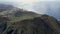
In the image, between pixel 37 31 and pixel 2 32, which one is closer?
pixel 37 31

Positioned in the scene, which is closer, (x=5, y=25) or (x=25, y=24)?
(x=25, y=24)

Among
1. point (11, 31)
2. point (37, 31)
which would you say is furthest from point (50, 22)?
point (11, 31)

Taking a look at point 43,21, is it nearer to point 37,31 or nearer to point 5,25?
point 37,31

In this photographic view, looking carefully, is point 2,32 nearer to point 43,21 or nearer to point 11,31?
point 11,31

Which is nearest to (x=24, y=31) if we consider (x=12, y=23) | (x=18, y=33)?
(x=18, y=33)

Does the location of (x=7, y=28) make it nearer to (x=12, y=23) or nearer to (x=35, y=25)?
(x=12, y=23)

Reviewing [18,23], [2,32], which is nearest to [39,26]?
[18,23]

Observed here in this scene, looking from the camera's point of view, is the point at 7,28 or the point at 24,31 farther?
the point at 7,28
